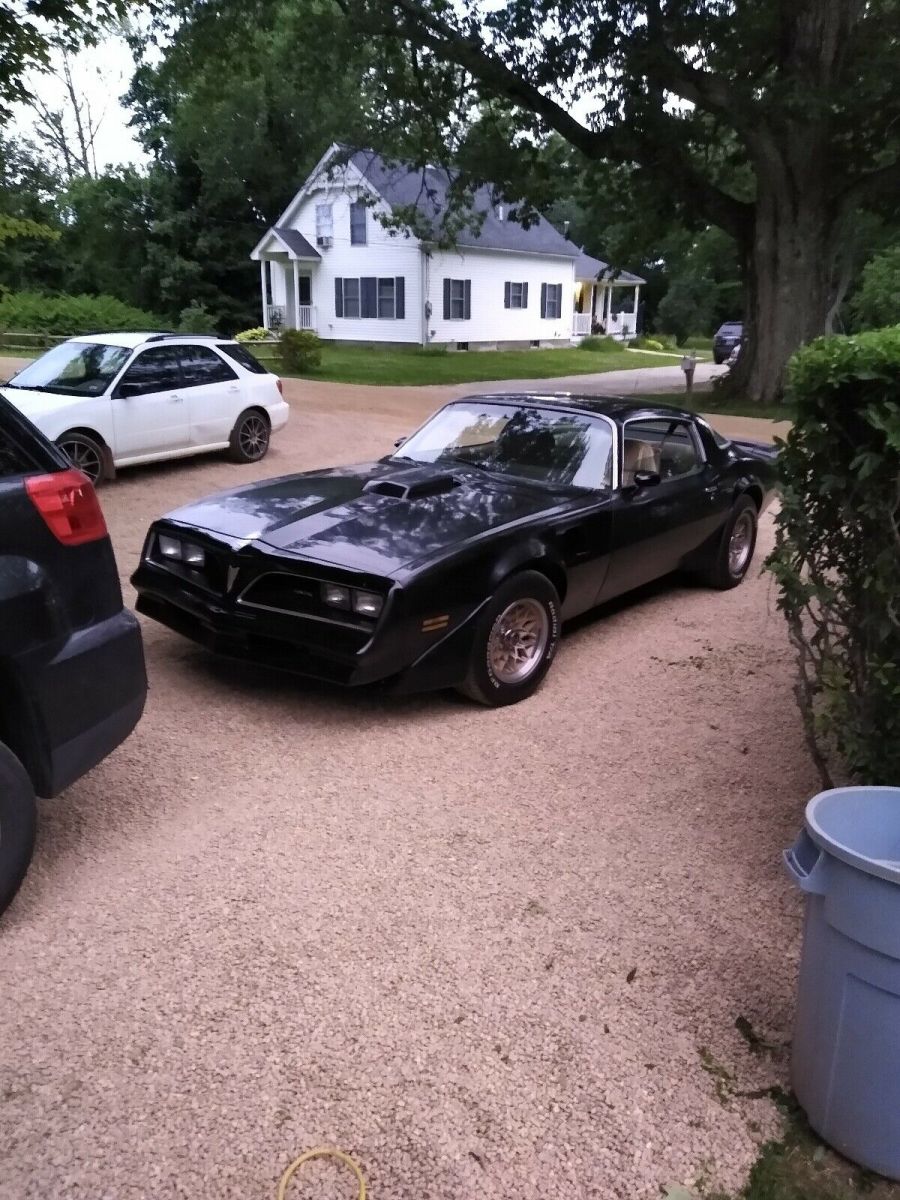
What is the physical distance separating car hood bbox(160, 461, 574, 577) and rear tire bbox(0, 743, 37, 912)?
72.7 inches

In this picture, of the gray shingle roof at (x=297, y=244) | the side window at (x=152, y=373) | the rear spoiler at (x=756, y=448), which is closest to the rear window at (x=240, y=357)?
the side window at (x=152, y=373)

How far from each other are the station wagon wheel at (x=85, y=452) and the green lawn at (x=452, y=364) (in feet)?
42.3

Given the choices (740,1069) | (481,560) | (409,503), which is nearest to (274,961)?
(740,1069)

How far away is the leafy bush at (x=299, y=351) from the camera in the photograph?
2397 cm

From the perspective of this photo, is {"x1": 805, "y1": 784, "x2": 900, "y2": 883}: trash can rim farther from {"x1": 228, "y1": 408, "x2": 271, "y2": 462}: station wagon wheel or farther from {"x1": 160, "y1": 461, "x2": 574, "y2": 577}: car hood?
{"x1": 228, "y1": 408, "x2": 271, "y2": 462}: station wagon wheel

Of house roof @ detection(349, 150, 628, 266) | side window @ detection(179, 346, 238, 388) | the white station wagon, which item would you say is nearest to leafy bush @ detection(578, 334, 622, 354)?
house roof @ detection(349, 150, 628, 266)

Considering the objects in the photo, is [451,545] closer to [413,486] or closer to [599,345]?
[413,486]

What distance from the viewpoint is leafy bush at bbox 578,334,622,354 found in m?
41.0

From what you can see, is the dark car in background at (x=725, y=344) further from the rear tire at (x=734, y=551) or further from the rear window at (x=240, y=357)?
the rear tire at (x=734, y=551)

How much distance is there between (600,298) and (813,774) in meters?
47.2

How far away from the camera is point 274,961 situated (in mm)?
3043

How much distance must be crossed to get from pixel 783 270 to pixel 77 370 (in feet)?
45.1

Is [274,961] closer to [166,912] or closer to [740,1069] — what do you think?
[166,912]

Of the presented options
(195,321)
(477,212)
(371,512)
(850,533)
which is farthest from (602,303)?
(850,533)
